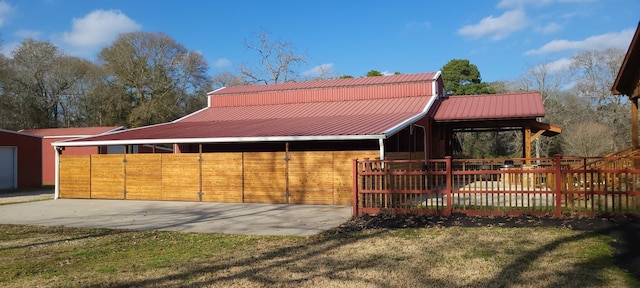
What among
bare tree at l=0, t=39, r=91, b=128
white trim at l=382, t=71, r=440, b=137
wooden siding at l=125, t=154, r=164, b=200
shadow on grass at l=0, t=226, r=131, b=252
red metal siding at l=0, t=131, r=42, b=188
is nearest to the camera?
shadow on grass at l=0, t=226, r=131, b=252

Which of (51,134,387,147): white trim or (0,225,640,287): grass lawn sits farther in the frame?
(51,134,387,147): white trim

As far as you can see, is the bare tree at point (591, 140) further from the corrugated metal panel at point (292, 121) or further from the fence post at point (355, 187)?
the fence post at point (355, 187)

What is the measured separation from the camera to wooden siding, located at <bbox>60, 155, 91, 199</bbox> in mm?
17328

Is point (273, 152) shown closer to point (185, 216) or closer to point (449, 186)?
point (185, 216)

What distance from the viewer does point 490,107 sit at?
20.6 meters

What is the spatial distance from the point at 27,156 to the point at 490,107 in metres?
23.2

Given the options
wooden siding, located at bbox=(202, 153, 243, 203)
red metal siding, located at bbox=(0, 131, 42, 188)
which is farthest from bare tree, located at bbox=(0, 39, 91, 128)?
wooden siding, located at bbox=(202, 153, 243, 203)

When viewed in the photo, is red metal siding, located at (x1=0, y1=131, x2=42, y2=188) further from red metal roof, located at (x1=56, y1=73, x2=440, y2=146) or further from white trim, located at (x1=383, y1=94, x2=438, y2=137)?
white trim, located at (x1=383, y1=94, x2=438, y2=137)

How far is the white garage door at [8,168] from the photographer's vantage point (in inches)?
918

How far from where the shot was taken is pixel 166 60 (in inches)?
1729

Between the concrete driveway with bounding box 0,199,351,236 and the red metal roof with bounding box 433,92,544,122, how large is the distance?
885cm

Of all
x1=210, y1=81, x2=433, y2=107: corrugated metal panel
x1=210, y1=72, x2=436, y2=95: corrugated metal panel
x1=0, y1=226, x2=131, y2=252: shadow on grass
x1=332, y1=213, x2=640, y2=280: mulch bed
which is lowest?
x1=0, y1=226, x2=131, y2=252: shadow on grass

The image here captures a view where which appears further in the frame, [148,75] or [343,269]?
[148,75]

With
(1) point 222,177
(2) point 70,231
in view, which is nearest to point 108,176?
(1) point 222,177
